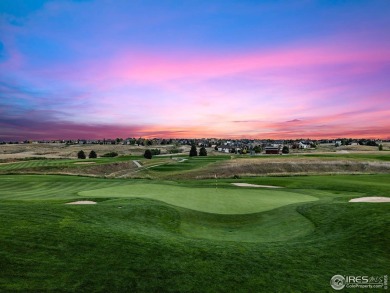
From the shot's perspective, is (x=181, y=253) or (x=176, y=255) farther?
(x=181, y=253)

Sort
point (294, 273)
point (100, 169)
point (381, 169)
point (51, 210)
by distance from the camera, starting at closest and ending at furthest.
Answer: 1. point (294, 273)
2. point (51, 210)
3. point (381, 169)
4. point (100, 169)

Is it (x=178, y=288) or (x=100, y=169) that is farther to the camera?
(x=100, y=169)

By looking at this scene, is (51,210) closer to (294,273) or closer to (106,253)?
(106,253)

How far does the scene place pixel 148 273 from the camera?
7023 mm

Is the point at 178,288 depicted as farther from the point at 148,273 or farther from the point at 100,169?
the point at 100,169

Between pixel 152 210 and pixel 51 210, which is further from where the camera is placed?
pixel 152 210

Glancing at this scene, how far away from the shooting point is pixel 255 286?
676 centimetres

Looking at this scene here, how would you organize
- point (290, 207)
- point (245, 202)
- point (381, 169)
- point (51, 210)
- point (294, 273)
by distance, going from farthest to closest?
1. point (381, 169)
2. point (245, 202)
3. point (290, 207)
4. point (51, 210)
5. point (294, 273)

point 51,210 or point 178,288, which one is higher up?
point 51,210

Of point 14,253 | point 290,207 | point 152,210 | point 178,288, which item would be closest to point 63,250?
point 14,253

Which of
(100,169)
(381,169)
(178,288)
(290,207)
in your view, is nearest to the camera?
(178,288)

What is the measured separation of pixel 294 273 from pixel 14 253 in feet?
24.8

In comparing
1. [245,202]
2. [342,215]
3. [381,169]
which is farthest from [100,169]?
[381,169]

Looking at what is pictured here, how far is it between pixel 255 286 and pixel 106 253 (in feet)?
13.8
